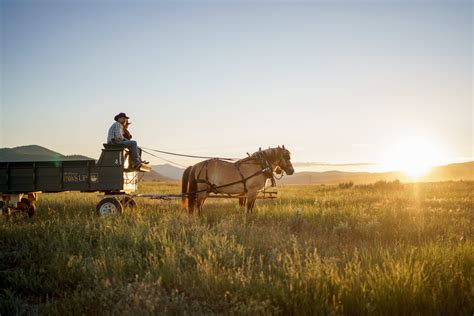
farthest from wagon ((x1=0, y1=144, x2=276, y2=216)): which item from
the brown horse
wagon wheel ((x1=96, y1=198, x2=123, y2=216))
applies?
the brown horse

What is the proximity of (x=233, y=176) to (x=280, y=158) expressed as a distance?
171 cm

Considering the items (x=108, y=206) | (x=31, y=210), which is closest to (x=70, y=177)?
(x=108, y=206)

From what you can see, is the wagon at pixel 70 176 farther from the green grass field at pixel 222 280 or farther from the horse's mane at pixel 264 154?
the horse's mane at pixel 264 154

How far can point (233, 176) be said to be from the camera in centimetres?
1118

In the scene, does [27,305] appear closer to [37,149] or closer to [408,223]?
[408,223]

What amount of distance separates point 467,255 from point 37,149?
7448 inches

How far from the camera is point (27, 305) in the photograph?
4457 mm

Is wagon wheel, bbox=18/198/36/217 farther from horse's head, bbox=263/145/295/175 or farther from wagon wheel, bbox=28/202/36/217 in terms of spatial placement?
horse's head, bbox=263/145/295/175

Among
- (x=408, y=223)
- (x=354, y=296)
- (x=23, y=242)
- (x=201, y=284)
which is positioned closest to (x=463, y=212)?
(x=408, y=223)

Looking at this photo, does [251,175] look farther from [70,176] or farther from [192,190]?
[70,176]

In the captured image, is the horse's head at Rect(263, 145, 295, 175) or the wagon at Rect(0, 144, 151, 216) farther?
the horse's head at Rect(263, 145, 295, 175)

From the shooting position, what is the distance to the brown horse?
11109 mm

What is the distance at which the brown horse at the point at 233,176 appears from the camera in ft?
36.4

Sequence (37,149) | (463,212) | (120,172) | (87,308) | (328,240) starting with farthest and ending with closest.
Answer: (37,149) < (463,212) < (120,172) < (328,240) < (87,308)
